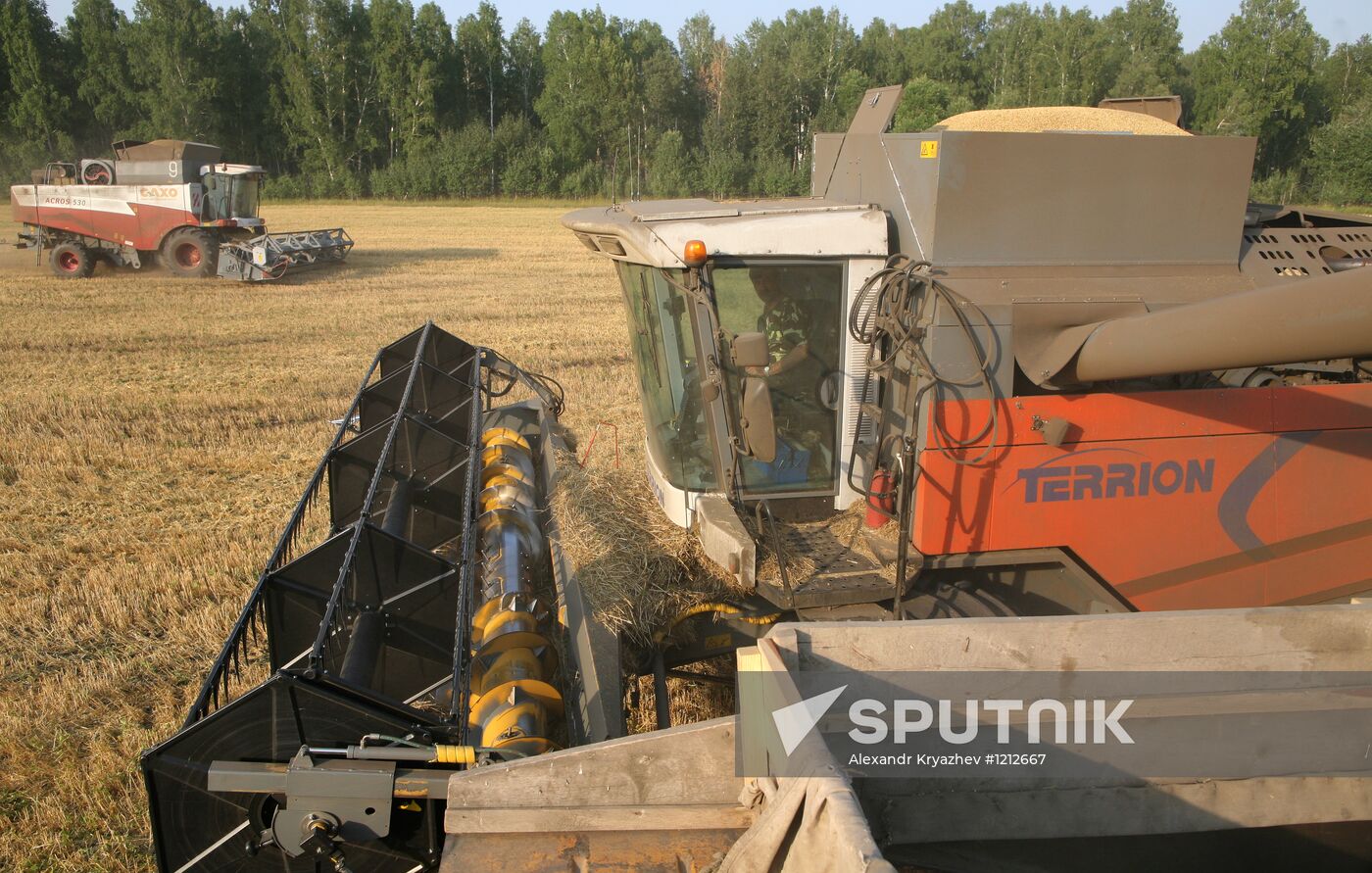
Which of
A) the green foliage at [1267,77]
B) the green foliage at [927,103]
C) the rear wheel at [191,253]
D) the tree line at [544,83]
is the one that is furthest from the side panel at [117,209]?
the green foliage at [1267,77]

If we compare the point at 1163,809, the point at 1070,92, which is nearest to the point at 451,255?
the point at 1163,809

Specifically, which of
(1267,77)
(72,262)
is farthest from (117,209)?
(1267,77)

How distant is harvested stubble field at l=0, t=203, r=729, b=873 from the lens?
3584 mm

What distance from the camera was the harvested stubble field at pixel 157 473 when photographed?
3584 millimetres

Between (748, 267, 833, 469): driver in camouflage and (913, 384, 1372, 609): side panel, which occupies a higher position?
(748, 267, 833, 469): driver in camouflage

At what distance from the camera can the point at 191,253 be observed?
1831cm

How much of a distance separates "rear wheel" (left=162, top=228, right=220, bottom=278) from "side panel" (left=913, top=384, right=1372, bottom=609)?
17.7 metres

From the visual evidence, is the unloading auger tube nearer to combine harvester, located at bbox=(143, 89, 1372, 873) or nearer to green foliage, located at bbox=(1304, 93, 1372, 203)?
combine harvester, located at bbox=(143, 89, 1372, 873)

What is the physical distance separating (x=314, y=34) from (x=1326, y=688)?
53350 millimetres

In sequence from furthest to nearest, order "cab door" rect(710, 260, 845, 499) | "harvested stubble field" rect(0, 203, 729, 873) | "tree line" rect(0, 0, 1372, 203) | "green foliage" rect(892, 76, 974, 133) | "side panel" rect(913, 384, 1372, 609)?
1. "tree line" rect(0, 0, 1372, 203)
2. "green foliage" rect(892, 76, 974, 133)
3. "harvested stubble field" rect(0, 203, 729, 873)
4. "cab door" rect(710, 260, 845, 499)
5. "side panel" rect(913, 384, 1372, 609)

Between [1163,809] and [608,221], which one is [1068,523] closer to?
[1163,809]

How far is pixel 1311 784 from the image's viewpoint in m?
2.19

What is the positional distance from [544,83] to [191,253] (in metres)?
Result: 40.7

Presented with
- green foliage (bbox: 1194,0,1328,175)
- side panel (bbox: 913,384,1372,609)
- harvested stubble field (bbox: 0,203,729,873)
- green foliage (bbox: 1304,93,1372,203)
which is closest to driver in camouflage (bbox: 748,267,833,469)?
side panel (bbox: 913,384,1372,609)
